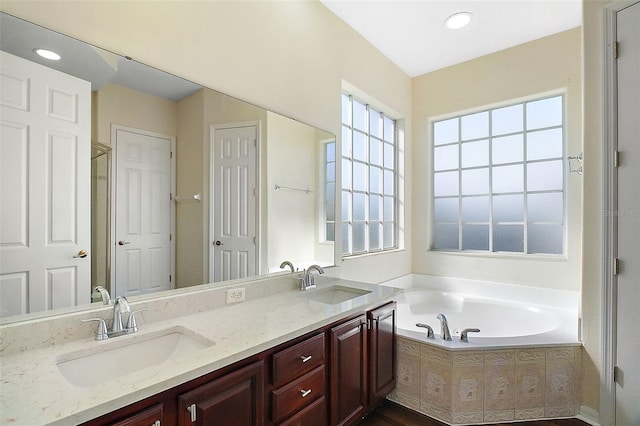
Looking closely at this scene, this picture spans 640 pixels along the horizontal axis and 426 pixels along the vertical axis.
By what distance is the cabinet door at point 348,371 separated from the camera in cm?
158

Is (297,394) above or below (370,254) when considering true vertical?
below

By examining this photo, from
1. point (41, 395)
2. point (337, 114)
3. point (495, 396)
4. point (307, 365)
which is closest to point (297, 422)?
point (307, 365)

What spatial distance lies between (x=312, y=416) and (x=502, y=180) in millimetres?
2915

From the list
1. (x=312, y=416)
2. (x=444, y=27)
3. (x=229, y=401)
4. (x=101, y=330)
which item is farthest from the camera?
(x=444, y=27)

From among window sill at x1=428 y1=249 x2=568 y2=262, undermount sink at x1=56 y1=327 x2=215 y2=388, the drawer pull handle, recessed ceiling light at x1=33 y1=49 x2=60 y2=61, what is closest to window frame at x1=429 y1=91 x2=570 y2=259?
window sill at x1=428 y1=249 x2=568 y2=262

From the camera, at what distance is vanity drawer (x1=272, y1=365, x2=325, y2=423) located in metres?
1.27

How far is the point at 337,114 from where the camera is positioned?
2.60m

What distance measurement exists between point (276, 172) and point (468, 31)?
2214mm

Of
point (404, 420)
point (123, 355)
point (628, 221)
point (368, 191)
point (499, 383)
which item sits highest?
point (368, 191)

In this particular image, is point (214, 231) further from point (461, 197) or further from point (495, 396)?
point (461, 197)

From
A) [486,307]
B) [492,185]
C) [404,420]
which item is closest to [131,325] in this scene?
[404,420]

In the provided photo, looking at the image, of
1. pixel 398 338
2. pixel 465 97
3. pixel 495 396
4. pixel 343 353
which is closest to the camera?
pixel 343 353

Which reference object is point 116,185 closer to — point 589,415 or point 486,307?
point 589,415

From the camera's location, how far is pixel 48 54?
1170 mm
